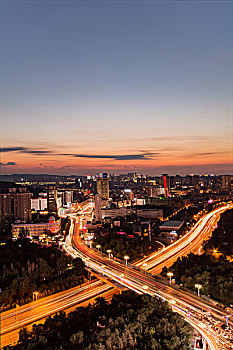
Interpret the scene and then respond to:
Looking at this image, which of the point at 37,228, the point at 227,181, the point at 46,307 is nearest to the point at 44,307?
the point at 46,307

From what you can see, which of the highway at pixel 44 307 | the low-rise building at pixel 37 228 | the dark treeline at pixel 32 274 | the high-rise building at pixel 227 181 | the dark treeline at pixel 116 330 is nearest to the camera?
the dark treeline at pixel 116 330

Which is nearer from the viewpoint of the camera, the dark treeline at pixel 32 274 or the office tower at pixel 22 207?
the dark treeline at pixel 32 274

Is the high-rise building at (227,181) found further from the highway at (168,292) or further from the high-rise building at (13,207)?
the highway at (168,292)

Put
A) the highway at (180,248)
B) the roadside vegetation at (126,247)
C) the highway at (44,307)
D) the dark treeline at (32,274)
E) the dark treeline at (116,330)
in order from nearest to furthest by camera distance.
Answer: the dark treeline at (116,330) → the highway at (44,307) → the dark treeline at (32,274) → the highway at (180,248) → the roadside vegetation at (126,247)

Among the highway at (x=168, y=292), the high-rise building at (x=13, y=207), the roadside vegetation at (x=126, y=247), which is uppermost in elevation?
the high-rise building at (x=13, y=207)

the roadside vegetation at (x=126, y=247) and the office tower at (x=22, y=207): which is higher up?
the office tower at (x=22, y=207)

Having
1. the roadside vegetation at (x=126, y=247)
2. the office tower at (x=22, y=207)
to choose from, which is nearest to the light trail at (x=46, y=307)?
the roadside vegetation at (x=126, y=247)

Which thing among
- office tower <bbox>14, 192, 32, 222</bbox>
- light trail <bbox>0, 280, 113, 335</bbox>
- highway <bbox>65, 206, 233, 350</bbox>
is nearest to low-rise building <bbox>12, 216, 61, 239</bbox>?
office tower <bbox>14, 192, 32, 222</bbox>
